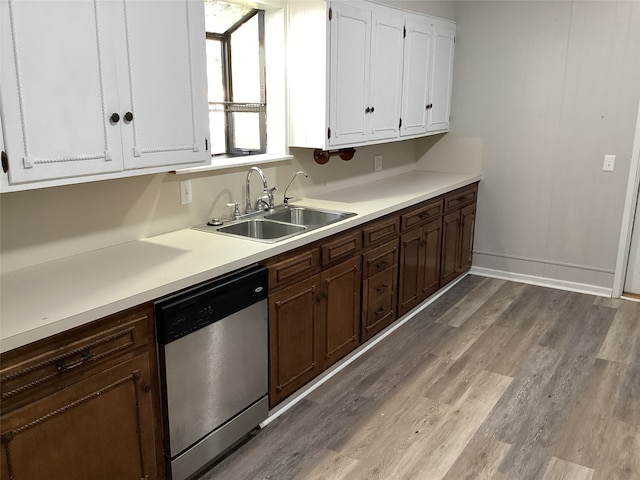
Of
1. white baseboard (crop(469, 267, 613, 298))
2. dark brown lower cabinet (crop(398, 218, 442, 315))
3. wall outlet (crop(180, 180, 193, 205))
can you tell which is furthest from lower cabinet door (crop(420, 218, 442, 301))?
wall outlet (crop(180, 180, 193, 205))

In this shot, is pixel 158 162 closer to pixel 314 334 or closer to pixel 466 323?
pixel 314 334

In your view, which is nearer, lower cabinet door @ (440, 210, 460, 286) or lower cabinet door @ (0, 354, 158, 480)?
lower cabinet door @ (0, 354, 158, 480)

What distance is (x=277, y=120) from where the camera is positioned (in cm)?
326

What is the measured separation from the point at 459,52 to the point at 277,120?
6.90 ft

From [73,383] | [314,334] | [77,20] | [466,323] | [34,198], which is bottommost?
[466,323]

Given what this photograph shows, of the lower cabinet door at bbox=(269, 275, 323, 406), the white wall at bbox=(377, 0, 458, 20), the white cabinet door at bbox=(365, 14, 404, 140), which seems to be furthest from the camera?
the white wall at bbox=(377, 0, 458, 20)

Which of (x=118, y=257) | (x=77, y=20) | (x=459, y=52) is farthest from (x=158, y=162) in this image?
(x=459, y=52)

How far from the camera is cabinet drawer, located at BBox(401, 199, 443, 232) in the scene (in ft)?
11.6

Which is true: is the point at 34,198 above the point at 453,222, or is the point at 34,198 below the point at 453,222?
above

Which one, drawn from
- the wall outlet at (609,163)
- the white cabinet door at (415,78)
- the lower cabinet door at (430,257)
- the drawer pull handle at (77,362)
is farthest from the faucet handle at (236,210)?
the wall outlet at (609,163)

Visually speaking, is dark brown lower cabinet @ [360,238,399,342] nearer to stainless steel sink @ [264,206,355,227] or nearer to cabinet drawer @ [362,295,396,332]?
cabinet drawer @ [362,295,396,332]

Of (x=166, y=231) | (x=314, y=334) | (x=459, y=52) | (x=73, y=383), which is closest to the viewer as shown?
(x=73, y=383)

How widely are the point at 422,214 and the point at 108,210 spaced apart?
2123 millimetres

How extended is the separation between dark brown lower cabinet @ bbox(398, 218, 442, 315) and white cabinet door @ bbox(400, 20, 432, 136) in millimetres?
749
